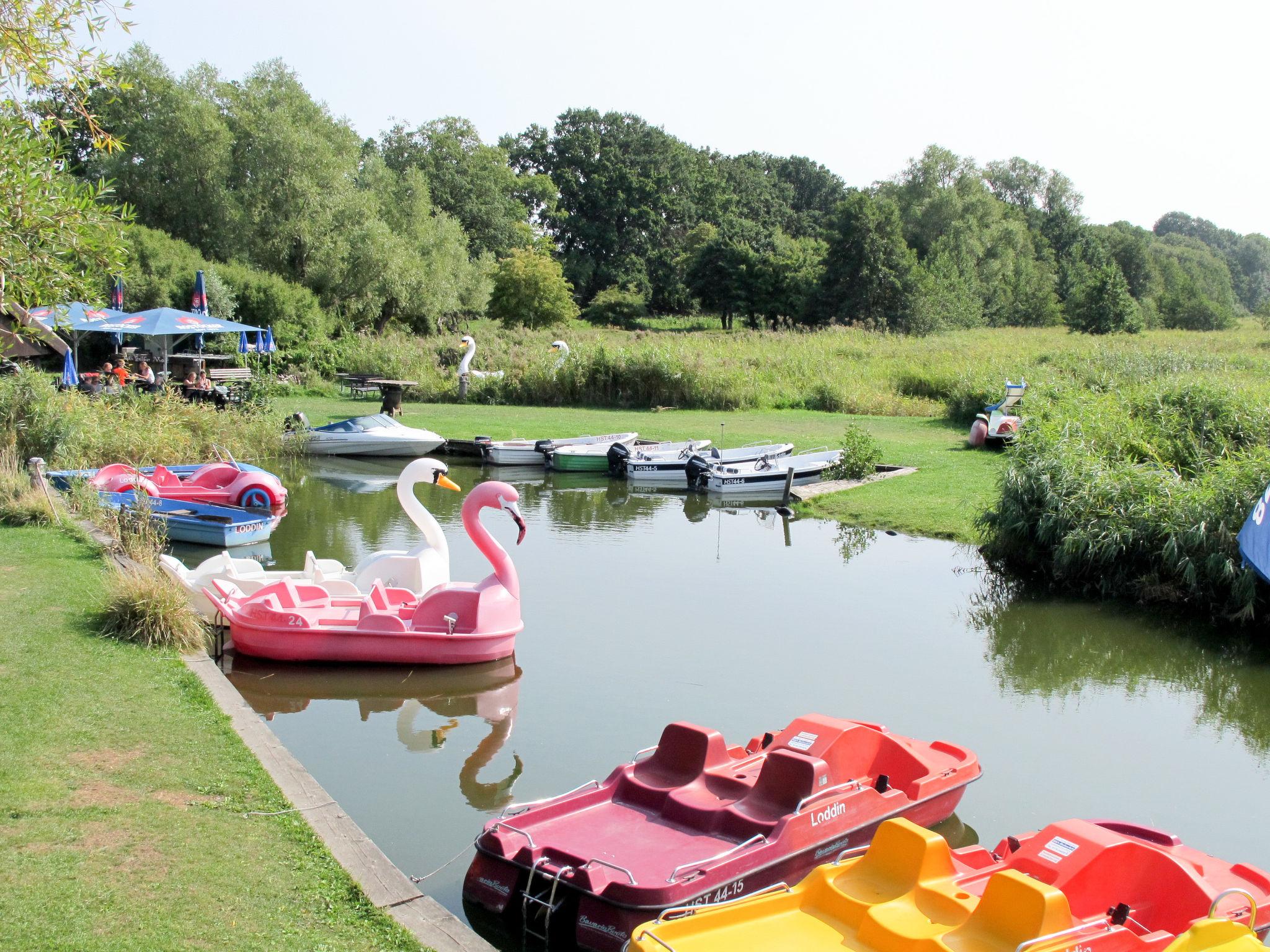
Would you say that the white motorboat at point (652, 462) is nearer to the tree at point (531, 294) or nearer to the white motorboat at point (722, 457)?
the white motorboat at point (722, 457)

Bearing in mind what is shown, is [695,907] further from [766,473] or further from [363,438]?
[363,438]

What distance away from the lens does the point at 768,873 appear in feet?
20.1

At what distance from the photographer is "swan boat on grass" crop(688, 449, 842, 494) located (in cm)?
2166

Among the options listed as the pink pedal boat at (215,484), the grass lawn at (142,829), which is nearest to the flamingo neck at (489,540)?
the grass lawn at (142,829)

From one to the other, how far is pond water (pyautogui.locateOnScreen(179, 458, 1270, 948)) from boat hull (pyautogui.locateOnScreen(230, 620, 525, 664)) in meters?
0.16

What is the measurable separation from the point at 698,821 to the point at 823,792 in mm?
778

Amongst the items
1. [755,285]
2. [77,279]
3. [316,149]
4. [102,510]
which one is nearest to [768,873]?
[77,279]

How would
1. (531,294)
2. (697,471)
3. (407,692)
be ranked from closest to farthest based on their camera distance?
(407,692) < (697,471) < (531,294)

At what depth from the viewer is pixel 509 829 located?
6.13m

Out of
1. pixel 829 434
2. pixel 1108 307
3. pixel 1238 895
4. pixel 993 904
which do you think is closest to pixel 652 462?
pixel 829 434

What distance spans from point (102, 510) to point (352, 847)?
982 cm

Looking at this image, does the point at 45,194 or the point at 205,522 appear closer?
the point at 45,194

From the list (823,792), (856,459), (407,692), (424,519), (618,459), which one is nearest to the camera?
(823,792)

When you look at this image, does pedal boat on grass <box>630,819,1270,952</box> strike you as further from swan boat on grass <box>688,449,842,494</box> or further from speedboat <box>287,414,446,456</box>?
speedboat <box>287,414,446,456</box>
